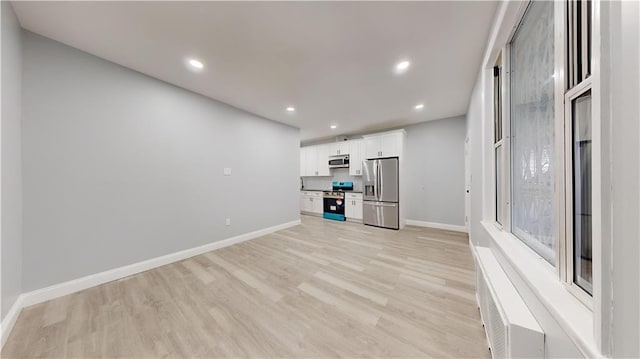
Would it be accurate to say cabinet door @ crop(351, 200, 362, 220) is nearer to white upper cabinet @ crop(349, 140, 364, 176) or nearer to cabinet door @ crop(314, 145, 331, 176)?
white upper cabinet @ crop(349, 140, 364, 176)

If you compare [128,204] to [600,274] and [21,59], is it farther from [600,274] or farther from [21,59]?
[600,274]

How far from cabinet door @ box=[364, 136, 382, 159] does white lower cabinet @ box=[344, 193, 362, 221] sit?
1.07 metres

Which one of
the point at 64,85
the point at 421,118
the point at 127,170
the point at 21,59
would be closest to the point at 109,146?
the point at 127,170

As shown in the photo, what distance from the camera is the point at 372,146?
16.1ft

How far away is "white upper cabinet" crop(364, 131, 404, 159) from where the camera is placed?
455cm

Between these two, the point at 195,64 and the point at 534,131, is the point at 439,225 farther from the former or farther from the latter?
the point at 195,64

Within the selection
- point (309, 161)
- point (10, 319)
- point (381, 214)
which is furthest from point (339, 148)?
point (10, 319)

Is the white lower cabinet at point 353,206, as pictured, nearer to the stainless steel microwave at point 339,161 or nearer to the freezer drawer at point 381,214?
the freezer drawer at point 381,214

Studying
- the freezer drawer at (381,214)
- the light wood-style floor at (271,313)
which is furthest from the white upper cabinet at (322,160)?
the light wood-style floor at (271,313)

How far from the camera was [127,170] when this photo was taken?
2367 mm

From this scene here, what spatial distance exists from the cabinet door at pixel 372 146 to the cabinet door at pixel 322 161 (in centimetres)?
131

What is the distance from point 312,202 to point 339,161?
1.55 metres

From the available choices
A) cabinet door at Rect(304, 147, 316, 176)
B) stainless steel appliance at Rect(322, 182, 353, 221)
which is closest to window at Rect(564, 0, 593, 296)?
stainless steel appliance at Rect(322, 182, 353, 221)

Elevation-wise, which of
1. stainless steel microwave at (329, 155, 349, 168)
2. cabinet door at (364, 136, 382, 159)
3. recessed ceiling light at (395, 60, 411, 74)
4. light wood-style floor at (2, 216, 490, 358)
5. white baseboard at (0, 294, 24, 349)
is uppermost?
recessed ceiling light at (395, 60, 411, 74)
